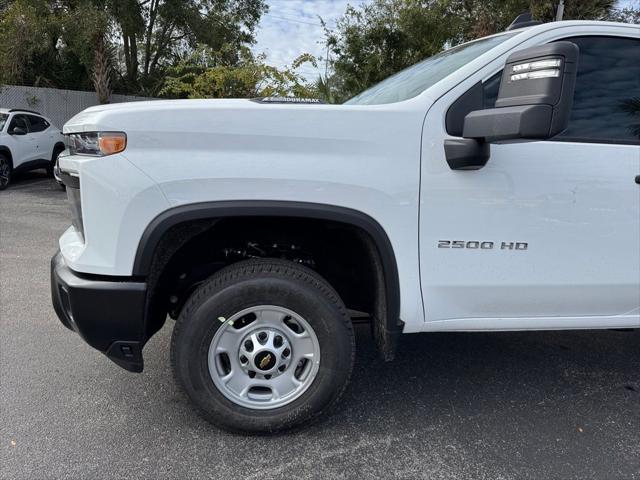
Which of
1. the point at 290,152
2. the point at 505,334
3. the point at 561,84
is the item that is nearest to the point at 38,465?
the point at 290,152

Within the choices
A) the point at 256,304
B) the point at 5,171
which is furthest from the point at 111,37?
the point at 256,304

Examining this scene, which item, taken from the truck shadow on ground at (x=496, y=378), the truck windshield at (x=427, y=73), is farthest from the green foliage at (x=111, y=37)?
the truck shadow on ground at (x=496, y=378)

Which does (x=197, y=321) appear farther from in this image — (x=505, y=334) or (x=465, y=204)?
(x=505, y=334)

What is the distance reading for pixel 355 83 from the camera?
585 inches

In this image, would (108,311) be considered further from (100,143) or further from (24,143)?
(24,143)

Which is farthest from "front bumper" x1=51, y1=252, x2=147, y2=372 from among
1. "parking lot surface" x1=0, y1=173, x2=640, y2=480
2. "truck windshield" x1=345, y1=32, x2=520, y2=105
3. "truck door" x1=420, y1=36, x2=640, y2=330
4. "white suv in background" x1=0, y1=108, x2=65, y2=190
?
"white suv in background" x1=0, y1=108, x2=65, y2=190

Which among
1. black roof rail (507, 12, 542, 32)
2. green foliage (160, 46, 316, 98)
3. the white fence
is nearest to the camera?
black roof rail (507, 12, 542, 32)

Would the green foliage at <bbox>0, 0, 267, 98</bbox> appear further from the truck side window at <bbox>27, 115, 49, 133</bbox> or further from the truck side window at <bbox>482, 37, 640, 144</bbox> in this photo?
the truck side window at <bbox>482, 37, 640, 144</bbox>

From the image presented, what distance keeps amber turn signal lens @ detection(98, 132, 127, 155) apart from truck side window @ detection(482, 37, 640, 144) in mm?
2075

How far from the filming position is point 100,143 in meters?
2.17

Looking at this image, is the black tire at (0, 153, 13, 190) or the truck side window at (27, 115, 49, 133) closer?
the black tire at (0, 153, 13, 190)

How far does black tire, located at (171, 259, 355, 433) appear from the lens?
2.31 meters

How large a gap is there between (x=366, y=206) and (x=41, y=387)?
86.0 inches

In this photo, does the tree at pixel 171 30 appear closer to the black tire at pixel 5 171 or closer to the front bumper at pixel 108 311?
the black tire at pixel 5 171
